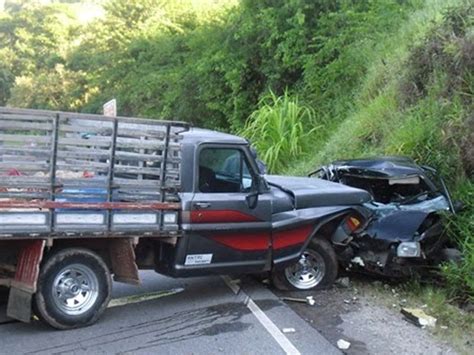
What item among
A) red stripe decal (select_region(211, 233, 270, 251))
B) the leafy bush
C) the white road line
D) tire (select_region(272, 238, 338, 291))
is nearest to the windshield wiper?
red stripe decal (select_region(211, 233, 270, 251))

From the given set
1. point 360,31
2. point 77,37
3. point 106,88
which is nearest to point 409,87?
point 360,31

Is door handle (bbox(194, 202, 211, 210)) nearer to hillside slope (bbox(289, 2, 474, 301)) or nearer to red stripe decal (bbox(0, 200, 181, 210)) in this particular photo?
red stripe decal (bbox(0, 200, 181, 210))

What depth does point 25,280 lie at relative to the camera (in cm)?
563

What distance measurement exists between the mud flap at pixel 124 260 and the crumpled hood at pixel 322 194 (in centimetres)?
217

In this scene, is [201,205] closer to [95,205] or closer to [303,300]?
[95,205]

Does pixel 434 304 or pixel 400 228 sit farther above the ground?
pixel 400 228

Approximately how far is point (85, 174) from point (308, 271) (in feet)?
10.7

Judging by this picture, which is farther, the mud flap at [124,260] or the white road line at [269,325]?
the mud flap at [124,260]

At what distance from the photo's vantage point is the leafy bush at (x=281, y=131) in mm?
14461

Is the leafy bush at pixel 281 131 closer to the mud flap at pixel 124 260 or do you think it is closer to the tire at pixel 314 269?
the tire at pixel 314 269

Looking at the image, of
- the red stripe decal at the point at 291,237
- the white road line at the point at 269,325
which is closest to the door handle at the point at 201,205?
the red stripe decal at the point at 291,237

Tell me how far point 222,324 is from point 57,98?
31182mm

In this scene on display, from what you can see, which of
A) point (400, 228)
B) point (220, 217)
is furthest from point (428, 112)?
point (220, 217)

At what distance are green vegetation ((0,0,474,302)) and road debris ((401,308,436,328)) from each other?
31.8 inches
